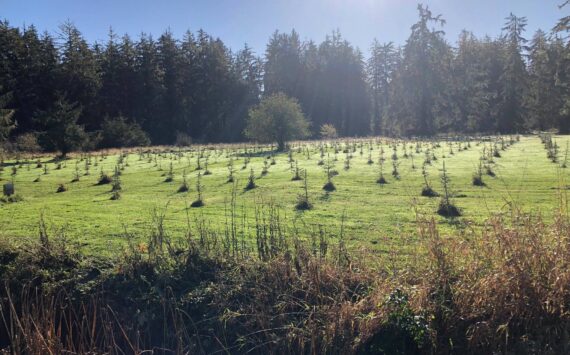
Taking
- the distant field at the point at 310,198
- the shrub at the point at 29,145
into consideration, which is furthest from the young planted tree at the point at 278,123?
the shrub at the point at 29,145

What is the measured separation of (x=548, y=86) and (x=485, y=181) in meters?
42.5

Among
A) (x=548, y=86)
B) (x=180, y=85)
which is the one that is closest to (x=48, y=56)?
(x=180, y=85)

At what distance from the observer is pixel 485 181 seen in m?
13.7

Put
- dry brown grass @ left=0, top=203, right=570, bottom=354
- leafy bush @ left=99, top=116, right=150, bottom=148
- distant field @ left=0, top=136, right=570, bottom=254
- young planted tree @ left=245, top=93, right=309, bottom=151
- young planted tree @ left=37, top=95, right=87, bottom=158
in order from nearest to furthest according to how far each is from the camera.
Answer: dry brown grass @ left=0, top=203, right=570, bottom=354, distant field @ left=0, top=136, right=570, bottom=254, young planted tree @ left=37, top=95, right=87, bottom=158, young planted tree @ left=245, top=93, right=309, bottom=151, leafy bush @ left=99, top=116, right=150, bottom=148

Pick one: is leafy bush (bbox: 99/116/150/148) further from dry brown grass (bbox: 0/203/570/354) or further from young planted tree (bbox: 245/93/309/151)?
dry brown grass (bbox: 0/203/570/354)

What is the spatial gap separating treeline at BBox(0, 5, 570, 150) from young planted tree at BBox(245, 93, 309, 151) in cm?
1613

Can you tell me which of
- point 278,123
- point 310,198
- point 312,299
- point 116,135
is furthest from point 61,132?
point 312,299

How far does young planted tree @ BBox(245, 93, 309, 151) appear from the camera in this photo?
3606 centimetres

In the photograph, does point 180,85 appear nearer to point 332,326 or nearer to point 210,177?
point 210,177

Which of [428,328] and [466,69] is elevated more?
[466,69]

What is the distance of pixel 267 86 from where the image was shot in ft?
253

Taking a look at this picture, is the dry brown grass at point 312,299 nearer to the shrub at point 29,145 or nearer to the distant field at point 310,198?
the distant field at point 310,198

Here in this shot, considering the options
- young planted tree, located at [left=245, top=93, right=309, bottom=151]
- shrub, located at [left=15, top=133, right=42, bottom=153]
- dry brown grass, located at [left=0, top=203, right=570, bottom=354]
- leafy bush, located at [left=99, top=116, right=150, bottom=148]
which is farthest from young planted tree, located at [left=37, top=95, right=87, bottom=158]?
dry brown grass, located at [left=0, top=203, right=570, bottom=354]

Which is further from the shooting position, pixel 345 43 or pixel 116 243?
pixel 345 43
